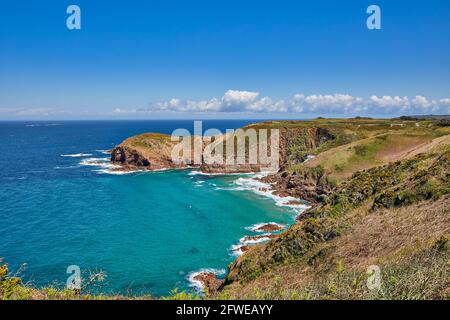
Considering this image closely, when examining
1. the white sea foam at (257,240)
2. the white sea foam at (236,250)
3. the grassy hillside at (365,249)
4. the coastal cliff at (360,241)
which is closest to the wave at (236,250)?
the white sea foam at (236,250)

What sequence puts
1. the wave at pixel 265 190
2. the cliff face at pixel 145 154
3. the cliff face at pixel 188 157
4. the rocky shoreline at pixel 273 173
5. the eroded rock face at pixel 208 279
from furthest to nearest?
1. the cliff face at pixel 145 154
2. the cliff face at pixel 188 157
3. the rocky shoreline at pixel 273 173
4. the wave at pixel 265 190
5. the eroded rock face at pixel 208 279

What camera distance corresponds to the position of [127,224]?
4959 cm

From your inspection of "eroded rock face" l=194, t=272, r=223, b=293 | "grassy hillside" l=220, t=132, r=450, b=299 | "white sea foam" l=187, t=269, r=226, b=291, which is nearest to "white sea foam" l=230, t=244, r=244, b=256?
"white sea foam" l=187, t=269, r=226, b=291

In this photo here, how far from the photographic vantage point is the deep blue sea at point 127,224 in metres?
35.1

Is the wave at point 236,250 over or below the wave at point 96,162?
below

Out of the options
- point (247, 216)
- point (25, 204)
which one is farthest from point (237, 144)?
point (25, 204)

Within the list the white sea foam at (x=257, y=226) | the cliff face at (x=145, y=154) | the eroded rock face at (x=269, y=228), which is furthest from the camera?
the cliff face at (x=145, y=154)

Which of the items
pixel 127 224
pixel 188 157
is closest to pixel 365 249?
pixel 127 224

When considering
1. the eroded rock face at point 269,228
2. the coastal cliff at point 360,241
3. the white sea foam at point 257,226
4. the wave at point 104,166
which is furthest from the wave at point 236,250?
the wave at point 104,166

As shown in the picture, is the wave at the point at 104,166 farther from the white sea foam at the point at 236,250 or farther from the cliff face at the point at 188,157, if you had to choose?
the white sea foam at the point at 236,250

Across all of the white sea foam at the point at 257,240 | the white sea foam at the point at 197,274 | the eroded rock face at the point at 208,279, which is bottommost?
the white sea foam at the point at 197,274

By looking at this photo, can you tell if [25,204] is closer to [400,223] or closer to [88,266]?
[88,266]

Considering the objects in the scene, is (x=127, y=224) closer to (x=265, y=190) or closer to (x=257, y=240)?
(x=257, y=240)

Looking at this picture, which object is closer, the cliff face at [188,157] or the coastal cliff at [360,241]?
the coastal cliff at [360,241]
